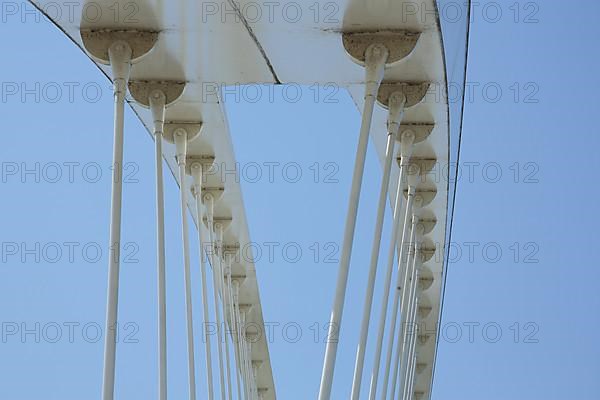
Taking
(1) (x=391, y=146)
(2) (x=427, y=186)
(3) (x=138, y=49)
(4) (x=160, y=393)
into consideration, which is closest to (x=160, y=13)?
(3) (x=138, y=49)

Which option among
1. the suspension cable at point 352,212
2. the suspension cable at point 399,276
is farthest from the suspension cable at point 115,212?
the suspension cable at point 399,276

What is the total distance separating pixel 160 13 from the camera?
15117 millimetres

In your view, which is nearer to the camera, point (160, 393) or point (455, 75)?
point (160, 393)

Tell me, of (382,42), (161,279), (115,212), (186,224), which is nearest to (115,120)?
(115,212)

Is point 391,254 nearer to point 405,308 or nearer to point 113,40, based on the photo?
point 405,308

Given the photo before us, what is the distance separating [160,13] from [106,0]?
2.59 feet

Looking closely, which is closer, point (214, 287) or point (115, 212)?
point (115, 212)

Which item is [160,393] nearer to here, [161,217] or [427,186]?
[161,217]

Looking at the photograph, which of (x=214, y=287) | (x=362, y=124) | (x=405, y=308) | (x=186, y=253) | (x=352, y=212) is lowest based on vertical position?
(x=405, y=308)

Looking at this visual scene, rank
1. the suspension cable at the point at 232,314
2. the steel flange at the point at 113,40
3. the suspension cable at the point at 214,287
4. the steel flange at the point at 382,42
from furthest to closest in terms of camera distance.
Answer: the suspension cable at the point at 232,314
the suspension cable at the point at 214,287
the steel flange at the point at 382,42
the steel flange at the point at 113,40

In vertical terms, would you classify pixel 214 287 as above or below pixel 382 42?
below

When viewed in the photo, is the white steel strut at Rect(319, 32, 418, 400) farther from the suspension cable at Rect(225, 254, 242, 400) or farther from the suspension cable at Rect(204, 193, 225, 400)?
the suspension cable at Rect(225, 254, 242, 400)

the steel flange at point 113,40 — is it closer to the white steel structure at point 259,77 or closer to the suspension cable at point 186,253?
the white steel structure at point 259,77

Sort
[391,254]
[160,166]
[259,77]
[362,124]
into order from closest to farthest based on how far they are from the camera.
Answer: [362,124] < [160,166] < [259,77] < [391,254]
